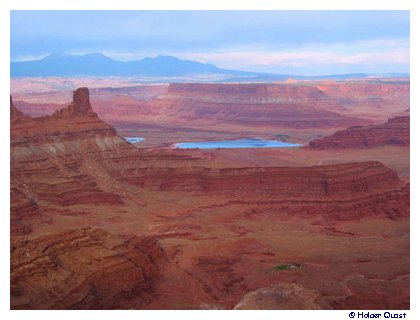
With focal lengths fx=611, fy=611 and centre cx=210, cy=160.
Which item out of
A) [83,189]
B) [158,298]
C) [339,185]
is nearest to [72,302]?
[158,298]

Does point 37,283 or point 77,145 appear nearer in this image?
point 37,283

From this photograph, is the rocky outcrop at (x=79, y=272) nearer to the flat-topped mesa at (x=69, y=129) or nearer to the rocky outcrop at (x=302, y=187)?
the rocky outcrop at (x=302, y=187)

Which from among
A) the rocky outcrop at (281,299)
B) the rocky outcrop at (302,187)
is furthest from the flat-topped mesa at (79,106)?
the rocky outcrop at (281,299)

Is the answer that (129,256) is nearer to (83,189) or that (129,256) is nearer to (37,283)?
(37,283)

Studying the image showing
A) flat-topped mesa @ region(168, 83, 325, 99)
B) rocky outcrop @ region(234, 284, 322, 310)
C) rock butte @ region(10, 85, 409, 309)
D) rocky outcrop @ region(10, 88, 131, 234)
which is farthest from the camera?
flat-topped mesa @ region(168, 83, 325, 99)

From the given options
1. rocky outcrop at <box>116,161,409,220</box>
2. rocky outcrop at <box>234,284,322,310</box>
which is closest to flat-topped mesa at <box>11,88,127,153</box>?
rocky outcrop at <box>116,161,409,220</box>

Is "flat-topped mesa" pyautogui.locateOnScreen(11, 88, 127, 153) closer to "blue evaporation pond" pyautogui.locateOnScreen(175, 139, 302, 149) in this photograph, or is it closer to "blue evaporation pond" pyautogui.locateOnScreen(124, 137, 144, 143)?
"blue evaporation pond" pyautogui.locateOnScreen(175, 139, 302, 149)
